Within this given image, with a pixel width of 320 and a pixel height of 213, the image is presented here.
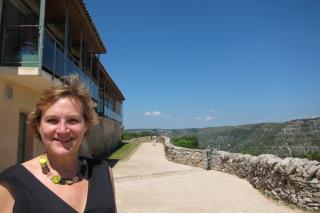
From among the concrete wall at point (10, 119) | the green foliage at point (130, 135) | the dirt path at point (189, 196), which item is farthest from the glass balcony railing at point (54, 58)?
the green foliage at point (130, 135)

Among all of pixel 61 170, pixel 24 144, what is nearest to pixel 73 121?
pixel 61 170

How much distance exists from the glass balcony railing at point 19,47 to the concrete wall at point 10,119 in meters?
0.62

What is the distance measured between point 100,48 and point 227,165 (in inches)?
317

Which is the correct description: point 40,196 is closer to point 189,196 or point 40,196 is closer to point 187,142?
point 189,196

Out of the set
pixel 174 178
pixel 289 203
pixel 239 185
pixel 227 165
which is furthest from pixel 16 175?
pixel 227 165

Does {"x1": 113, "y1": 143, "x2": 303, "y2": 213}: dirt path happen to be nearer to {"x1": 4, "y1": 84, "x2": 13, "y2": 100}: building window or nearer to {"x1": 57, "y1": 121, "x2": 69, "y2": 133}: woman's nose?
{"x1": 4, "y1": 84, "x2": 13, "y2": 100}: building window

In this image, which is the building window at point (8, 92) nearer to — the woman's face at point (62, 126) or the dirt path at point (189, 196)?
the dirt path at point (189, 196)

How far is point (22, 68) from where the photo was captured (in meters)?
9.34

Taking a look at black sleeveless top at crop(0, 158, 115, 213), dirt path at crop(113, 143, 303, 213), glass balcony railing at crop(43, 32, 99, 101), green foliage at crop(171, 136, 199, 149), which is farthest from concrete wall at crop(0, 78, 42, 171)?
green foliage at crop(171, 136, 199, 149)

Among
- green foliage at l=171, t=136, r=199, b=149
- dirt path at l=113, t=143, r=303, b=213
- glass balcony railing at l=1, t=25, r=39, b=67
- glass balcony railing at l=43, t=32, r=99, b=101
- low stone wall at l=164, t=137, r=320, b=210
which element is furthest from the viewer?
green foliage at l=171, t=136, r=199, b=149

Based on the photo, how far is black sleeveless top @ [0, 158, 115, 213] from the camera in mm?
1991

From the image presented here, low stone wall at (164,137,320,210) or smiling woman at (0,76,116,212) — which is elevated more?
smiling woman at (0,76,116,212)

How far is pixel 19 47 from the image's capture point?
10.3m

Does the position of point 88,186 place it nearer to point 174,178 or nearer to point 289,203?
point 289,203
